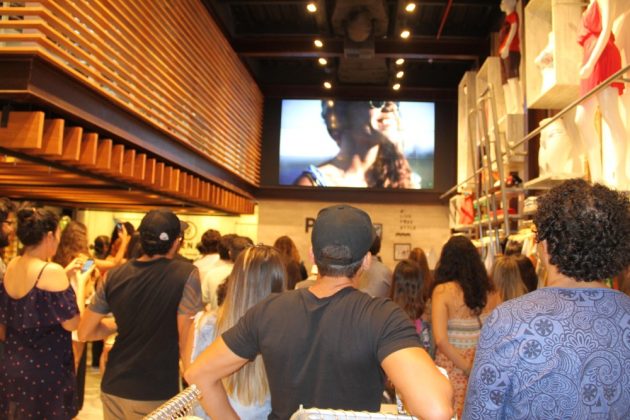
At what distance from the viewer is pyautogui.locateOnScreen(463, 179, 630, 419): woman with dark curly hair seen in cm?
128

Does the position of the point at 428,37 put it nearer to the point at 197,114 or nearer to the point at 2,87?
the point at 197,114

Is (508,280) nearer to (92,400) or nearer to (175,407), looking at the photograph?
(175,407)

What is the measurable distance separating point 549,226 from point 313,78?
406 inches

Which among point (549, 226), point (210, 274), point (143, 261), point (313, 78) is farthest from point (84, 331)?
point (313, 78)

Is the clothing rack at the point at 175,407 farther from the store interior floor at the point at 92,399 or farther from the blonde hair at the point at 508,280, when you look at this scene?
the store interior floor at the point at 92,399

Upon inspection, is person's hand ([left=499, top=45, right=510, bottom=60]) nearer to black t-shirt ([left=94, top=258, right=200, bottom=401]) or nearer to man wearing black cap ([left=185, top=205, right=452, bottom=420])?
black t-shirt ([left=94, top=258, right=200, bottom=401])

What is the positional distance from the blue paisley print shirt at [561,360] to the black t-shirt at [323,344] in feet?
0.80

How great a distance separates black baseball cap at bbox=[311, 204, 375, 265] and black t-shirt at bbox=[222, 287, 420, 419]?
95 millimetres

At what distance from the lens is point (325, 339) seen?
1380mm

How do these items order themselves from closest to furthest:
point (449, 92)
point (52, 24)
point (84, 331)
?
1. point (84, 331)
2. point (52, 24)
3. point (449, 92)

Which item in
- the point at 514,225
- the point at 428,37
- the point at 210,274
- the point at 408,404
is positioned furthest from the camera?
the point at 428,37

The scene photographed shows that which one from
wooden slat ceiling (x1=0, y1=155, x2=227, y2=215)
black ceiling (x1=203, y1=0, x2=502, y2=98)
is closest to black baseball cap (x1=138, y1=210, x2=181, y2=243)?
wooden slat ceiling (x1=0, y1=155, x2=227, y2=215)

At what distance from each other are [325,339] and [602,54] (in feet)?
10.9

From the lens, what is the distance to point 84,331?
7.98 feet
